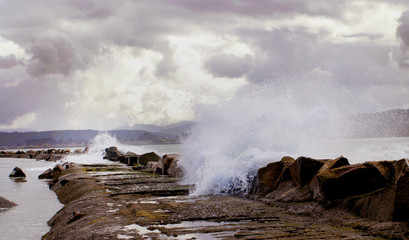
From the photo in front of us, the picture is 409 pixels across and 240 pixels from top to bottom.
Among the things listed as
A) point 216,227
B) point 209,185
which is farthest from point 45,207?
point 216,227

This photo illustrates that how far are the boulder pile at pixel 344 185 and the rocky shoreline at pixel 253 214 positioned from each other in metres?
0.02

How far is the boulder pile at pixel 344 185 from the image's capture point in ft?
19.5

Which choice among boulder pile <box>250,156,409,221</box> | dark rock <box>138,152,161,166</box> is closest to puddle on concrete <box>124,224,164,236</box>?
boulder pile <box>250,156,409,221</box>

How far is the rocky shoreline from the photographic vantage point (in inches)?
226

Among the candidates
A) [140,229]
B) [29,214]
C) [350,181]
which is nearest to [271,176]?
[350,181]

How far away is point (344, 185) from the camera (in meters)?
7.13

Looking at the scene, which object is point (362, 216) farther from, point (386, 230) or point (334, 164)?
point (334, 164)

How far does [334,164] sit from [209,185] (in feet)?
13.7

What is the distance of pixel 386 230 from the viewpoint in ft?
18.2

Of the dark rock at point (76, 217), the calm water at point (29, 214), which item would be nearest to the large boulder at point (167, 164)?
the calm water at point (29, 214)

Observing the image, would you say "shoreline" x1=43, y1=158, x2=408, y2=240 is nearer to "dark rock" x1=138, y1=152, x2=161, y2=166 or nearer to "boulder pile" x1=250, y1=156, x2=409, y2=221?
"boulder pile" x1=250, y1=156, x2=409, y2=221

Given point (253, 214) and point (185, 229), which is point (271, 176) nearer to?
point (253, 214)

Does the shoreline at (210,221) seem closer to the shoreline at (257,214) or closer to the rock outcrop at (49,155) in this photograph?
the shoreline at (257,214)

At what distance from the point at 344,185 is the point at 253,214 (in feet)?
5.77
